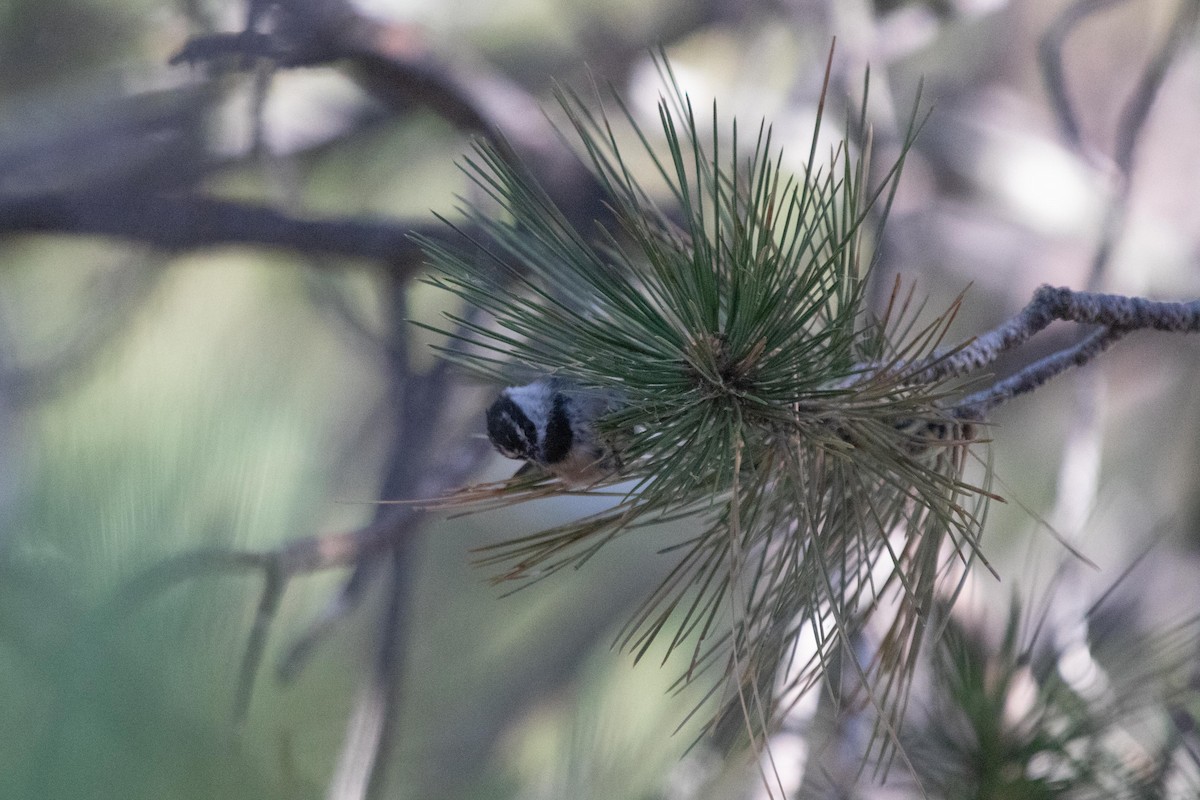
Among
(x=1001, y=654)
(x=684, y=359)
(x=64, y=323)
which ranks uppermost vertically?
(x=64, y=323)

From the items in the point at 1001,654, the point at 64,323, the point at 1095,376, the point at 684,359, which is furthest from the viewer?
the point at 64,323

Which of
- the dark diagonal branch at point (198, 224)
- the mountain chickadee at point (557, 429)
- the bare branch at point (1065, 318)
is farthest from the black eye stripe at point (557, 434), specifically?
the dark diagonal branch at point (198, 224)

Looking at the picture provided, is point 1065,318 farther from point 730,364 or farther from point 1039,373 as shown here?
point 730,364

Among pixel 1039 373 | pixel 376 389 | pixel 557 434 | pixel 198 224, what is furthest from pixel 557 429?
pixel 376 389

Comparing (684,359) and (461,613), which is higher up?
(684,359)

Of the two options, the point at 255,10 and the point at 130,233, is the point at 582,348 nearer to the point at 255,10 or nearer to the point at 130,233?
the point at 255,10

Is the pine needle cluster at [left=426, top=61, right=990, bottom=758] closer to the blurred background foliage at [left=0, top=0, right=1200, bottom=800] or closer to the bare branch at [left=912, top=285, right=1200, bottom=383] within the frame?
the bare branch at [left=912, top=285, right=1200, bottom=383]

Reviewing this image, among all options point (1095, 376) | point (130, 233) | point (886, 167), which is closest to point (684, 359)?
point (1095, 376)

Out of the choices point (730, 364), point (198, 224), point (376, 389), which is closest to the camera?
point (730, 364)
